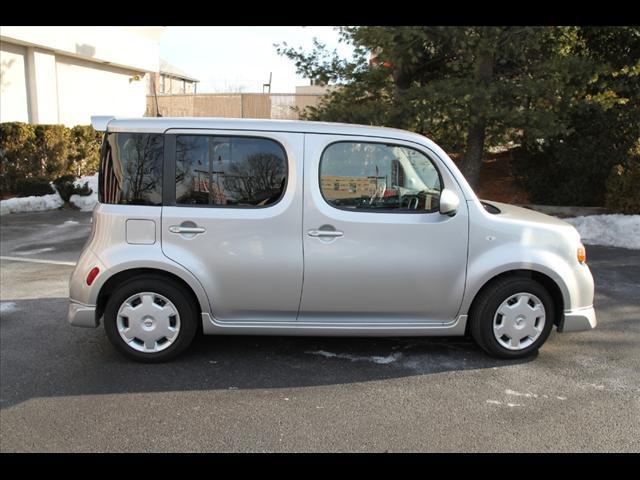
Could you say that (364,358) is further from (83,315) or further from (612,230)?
(612,230)

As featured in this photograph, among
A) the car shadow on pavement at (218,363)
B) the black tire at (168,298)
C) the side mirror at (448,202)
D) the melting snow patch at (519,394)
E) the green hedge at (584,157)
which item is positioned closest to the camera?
the melting snow patch at (519,394)

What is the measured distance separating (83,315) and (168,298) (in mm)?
675

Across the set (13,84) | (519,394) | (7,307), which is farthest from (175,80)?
(519,394)

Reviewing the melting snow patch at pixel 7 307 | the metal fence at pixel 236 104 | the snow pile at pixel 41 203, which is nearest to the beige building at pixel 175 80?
the metal fence at pixel 236 104

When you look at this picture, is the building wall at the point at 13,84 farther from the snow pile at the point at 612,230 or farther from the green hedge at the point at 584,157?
the snow pile at the point at 612,230

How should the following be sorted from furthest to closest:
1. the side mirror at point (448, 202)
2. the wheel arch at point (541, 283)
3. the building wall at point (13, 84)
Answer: the building wall at point (13, 84), the wheel arch at point (541, 283), the side mirror at point (448, 202)

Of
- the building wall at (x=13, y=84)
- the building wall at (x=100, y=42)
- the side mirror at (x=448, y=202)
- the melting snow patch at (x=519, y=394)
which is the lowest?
the melting snow patch at (x=519, y=394)

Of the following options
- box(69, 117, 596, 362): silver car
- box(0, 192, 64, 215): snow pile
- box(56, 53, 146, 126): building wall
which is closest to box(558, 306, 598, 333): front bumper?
box(69, 117, 596, 362): silver car

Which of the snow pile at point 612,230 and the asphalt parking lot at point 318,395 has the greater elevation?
the snow pile at point 612,230

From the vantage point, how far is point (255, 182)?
4.06 m

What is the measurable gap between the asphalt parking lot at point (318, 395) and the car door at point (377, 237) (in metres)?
0.47

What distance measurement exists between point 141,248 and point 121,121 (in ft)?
3.21

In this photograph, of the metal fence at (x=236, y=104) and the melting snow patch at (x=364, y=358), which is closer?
the melting snow patch at (x=364, y=358)

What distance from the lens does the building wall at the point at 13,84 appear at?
1384 cm
